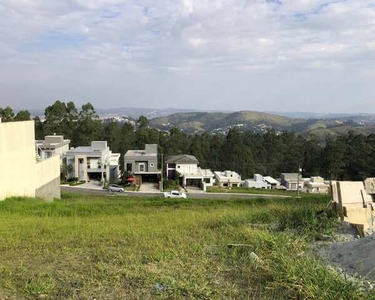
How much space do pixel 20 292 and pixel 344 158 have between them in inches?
1623

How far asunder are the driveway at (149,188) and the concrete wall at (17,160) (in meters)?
15.7

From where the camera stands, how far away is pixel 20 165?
38.7ft

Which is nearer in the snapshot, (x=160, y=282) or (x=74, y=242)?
(x=160, y=282)

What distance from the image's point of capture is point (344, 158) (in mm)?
39219

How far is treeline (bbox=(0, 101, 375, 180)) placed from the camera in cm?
3875

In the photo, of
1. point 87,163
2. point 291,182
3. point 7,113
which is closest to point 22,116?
point 7,113

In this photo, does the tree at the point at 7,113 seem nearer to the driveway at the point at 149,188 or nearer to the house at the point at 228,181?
the driveway at the point at 149,188

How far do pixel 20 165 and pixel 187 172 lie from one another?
22551 mm

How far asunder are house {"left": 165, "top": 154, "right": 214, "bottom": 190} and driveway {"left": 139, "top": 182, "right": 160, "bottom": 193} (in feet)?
8.74

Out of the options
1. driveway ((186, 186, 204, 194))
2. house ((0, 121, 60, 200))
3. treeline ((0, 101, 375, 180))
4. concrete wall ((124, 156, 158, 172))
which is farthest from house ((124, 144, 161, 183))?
house ((0, 121, 60, 200))

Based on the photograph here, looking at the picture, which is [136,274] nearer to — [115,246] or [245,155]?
[115,246]

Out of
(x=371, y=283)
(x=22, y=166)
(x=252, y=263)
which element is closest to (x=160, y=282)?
(x=252, y=263)

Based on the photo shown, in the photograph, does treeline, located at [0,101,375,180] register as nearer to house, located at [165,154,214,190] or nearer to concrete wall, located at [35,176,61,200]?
house, located at [165,154,214,190]

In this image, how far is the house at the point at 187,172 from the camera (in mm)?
32812
